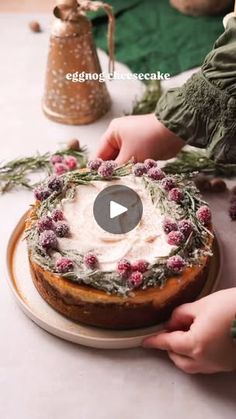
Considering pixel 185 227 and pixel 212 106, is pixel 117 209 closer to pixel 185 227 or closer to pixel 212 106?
pixel 185 227

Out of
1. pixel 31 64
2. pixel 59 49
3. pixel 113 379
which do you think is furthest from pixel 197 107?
pixel 31 64

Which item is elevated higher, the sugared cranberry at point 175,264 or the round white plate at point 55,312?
the sugared cranberry at point 175,264

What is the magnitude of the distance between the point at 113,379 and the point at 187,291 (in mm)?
146

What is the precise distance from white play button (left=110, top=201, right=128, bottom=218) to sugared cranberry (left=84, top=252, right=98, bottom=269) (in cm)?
9

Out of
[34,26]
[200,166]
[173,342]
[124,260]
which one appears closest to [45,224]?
[124,260]

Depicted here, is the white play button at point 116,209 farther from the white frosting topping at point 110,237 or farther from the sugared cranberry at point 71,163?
the sugared cranberry at point 71,163

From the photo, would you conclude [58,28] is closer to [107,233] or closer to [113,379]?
[107,233]

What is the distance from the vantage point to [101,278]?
0.75 m

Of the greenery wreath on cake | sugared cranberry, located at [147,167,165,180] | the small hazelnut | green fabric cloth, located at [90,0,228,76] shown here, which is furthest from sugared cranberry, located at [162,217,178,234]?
the small hazelnut

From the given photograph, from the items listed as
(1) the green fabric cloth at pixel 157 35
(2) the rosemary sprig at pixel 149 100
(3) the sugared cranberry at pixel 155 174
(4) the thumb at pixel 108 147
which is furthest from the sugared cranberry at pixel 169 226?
(1) the green fabric cloth at pixel 157 35

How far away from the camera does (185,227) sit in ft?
2.62

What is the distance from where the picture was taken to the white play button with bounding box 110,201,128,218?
0.85 metres

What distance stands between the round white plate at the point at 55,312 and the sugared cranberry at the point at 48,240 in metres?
0.07

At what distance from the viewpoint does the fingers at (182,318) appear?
77 centimetres
